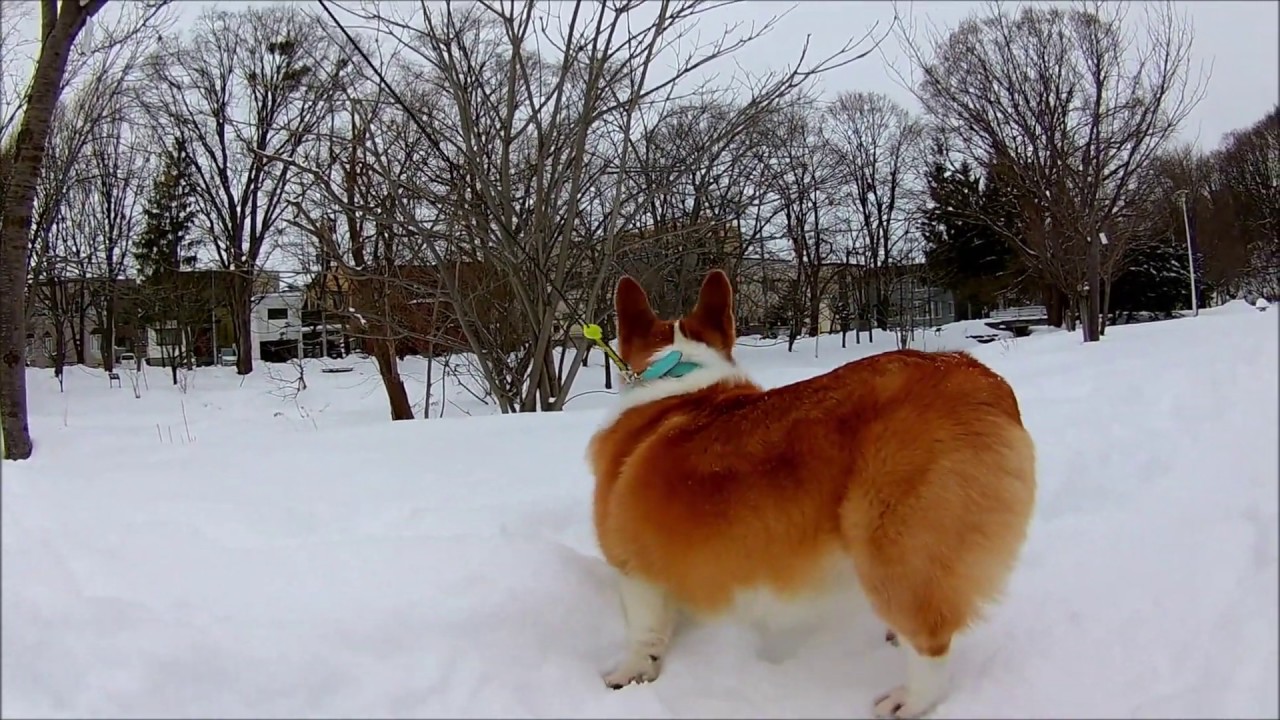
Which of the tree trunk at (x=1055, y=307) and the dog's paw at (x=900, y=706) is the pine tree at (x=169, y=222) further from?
the tree trunk at (x=1055, y=307)

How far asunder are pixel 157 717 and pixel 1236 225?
8.78 metres

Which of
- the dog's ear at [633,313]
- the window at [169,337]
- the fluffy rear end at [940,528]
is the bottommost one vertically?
the fluffy rear end at [940,528]

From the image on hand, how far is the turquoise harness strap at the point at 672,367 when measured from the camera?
8.20 ft

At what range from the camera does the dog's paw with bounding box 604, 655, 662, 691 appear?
6.63ft

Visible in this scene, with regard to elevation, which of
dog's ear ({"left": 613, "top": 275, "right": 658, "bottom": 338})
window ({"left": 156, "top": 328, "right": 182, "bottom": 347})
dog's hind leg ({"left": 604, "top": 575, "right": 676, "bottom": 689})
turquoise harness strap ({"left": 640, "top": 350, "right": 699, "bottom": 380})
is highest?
window ({"left": 156, "top": 328, "right": 182, "bottom": 347})

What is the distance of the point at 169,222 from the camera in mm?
27781

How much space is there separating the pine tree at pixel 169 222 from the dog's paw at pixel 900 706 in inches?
1154

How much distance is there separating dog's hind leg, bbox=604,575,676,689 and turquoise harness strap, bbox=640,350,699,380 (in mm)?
652

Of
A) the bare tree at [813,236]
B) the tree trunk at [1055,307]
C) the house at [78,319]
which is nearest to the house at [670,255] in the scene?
the bare tree at [813,236]

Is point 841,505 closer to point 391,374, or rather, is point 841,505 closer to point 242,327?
point 391,374

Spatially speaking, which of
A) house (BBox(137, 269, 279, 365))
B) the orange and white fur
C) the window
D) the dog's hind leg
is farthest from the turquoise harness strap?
the window

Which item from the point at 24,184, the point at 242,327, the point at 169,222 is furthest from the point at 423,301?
the point at 169,222

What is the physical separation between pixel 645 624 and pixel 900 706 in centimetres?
69

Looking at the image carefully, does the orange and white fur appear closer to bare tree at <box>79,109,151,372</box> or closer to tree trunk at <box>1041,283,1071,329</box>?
bare tree at <box>79,109,151,372</box>
